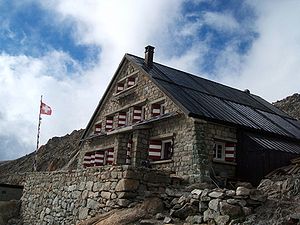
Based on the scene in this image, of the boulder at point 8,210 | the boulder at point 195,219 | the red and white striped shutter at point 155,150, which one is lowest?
the boulder at point 8,210

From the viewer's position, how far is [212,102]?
58.6ft

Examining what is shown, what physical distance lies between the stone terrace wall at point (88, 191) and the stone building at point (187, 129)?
3038 millimetres

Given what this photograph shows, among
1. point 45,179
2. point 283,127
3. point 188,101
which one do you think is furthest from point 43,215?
point 283,127

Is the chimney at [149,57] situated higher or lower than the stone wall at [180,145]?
higher

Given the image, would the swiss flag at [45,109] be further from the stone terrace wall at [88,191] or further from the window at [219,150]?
the window at [219,150]

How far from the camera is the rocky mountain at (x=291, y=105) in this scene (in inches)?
1518

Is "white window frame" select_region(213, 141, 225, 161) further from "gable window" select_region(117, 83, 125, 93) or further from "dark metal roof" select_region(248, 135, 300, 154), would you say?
"gable window" select_region(117, 83, 125, 93)

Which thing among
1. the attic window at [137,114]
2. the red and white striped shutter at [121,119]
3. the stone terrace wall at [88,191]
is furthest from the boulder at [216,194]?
the red and white striped shutter at [121,119]

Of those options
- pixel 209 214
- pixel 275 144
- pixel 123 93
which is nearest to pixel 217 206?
pixel 209 214

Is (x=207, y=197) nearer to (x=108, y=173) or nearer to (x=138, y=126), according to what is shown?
(x=108, y=173)

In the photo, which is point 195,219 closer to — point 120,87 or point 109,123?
point 109,123

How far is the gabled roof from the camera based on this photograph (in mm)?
16109

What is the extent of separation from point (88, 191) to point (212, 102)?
312 inches

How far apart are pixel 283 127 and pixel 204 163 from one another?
7.15 meters
